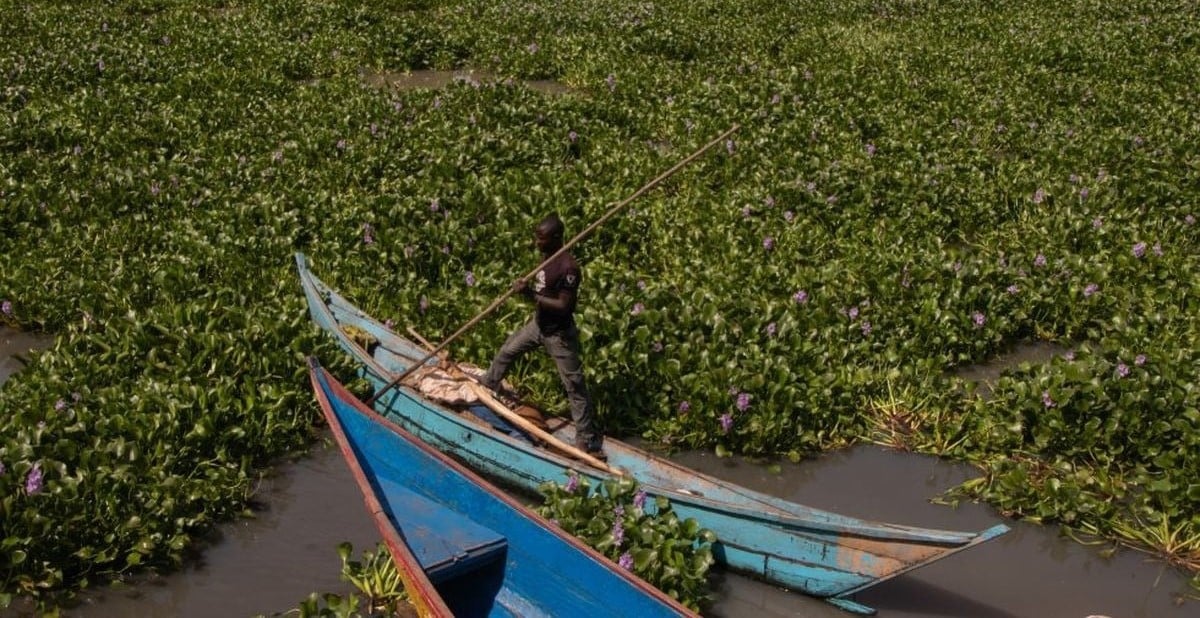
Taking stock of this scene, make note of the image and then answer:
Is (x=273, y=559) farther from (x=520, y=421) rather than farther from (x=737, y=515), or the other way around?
(x=737, y=515)

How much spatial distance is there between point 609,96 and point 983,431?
30.7 ft

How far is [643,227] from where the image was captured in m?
11.2

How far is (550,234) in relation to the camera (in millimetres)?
7348

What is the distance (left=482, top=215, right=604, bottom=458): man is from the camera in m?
7.28

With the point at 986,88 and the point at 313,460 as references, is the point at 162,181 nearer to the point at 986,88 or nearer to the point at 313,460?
the point at 313,460

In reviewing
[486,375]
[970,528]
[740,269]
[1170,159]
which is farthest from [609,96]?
[970,528]

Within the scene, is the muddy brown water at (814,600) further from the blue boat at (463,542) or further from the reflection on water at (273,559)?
the blue boat at (463,542)

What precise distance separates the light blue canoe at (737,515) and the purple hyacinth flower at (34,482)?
8.04 ft

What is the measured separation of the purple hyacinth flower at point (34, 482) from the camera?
A: 21.0ft

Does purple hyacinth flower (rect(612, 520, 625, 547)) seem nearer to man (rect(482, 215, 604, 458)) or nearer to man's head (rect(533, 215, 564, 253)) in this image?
man (rect(482, 215, 604, 458))

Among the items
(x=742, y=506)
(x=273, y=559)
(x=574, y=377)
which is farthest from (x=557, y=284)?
(x=273, y=559)

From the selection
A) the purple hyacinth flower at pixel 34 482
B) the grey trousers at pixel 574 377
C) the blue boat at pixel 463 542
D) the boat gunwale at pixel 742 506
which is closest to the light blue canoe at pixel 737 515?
the boat gunwale at pixel 742 506

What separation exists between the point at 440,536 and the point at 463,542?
0.74 ft

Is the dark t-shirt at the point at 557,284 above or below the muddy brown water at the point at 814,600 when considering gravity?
above
